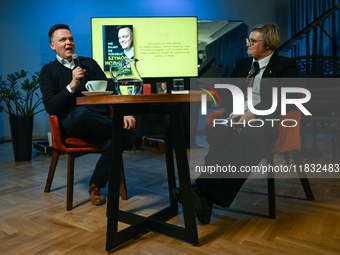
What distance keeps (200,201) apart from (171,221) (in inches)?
10.7

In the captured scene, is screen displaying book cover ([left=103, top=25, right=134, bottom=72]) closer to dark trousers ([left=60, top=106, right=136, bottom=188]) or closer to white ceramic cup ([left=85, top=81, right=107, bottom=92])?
dark trousers ([left=60, top=106, right=136, bottom=188])

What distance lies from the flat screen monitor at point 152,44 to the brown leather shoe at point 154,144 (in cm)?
268

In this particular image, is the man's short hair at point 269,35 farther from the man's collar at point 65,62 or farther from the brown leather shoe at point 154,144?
the man's collar at point 65,62

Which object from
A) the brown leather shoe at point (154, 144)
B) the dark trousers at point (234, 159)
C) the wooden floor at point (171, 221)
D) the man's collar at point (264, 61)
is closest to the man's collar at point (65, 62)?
the brown leather shoe at point (154, 144)

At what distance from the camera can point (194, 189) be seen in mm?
1432

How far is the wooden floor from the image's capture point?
124cm

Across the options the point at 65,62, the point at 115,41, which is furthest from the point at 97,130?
the point at 115,41

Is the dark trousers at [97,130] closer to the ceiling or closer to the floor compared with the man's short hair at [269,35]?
closer to the floor

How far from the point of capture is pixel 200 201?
4.46 feet

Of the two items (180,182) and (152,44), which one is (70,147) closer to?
(180,182)

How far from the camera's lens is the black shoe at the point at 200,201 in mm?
1353

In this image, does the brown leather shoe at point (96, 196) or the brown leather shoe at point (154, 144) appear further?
the brown leather shoe at point (96, 196)

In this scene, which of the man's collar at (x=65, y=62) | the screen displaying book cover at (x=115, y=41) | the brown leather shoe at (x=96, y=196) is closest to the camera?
the brown leather shoe at (x=96, y=196)

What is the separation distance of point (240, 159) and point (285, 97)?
48cm
